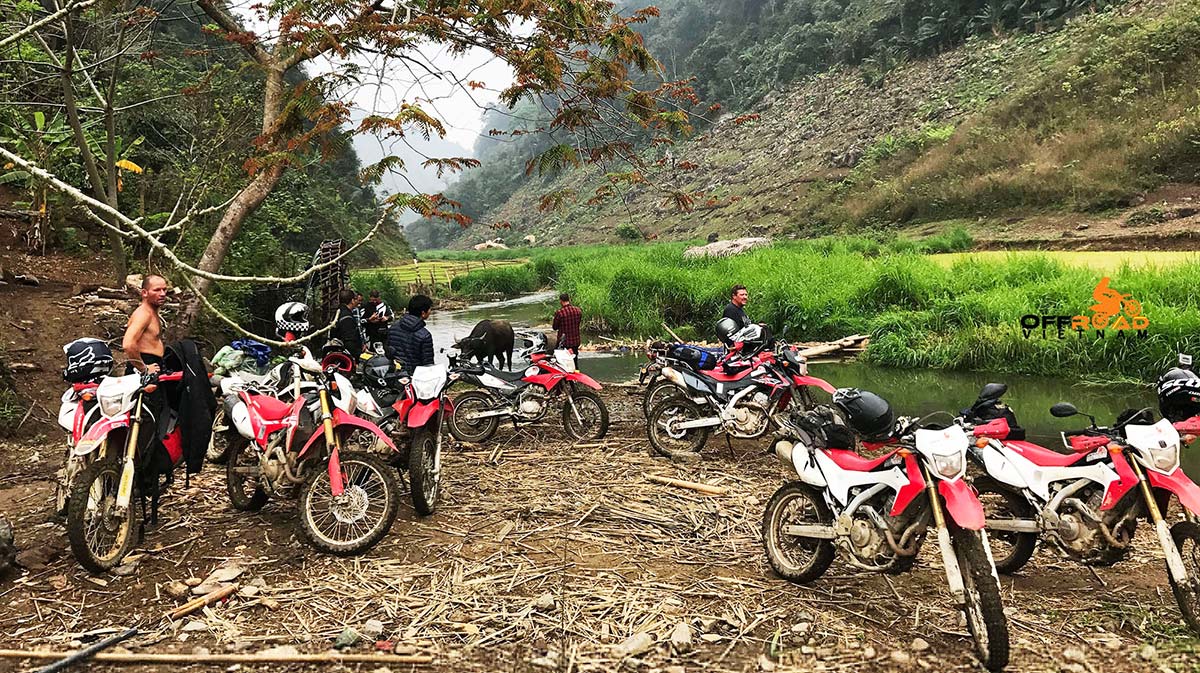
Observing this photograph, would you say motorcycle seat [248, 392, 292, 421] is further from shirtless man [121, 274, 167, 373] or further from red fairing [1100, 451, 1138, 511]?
red fairing [1100, 451, 1138, 511]

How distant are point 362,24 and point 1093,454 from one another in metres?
5.08

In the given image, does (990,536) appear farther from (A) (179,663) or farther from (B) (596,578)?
(A) (179,663)

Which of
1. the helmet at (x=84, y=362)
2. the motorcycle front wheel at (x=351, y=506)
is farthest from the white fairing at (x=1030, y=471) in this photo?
the helmet at (x=84, y=362)

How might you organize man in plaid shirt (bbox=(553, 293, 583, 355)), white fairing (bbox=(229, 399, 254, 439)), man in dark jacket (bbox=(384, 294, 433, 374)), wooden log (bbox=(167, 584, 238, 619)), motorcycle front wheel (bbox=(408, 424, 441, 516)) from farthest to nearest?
man in plaid shirt (bbox=(553, 293, 583, 355)) → man in dark jacket (bbox=(384, 294, 433, 374)) → motorcycle front wheel (bbox=(408, 424, 441, 516)) → white fairing (bbox=(229, 399, 254, 439)) → wooden log (bbox=(167, 584, 238, 619))

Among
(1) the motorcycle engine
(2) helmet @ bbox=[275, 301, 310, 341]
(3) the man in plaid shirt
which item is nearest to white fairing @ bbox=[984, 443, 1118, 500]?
(1) the motorcycle engine

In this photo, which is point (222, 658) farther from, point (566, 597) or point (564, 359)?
point (564, 359)

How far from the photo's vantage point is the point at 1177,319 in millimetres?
8609

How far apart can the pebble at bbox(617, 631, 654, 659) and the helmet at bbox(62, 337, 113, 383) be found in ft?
11.1

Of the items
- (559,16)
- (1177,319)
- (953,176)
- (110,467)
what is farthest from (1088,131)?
(110,467)

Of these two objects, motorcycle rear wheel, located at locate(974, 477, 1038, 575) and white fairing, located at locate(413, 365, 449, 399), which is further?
white fairing, located at locate(413, 365, 449, 399)

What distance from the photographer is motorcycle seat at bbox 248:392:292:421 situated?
13.8 ft

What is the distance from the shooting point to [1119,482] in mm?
3174

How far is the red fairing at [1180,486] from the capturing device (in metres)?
2.97

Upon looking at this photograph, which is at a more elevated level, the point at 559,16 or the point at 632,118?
the point at 559,16
